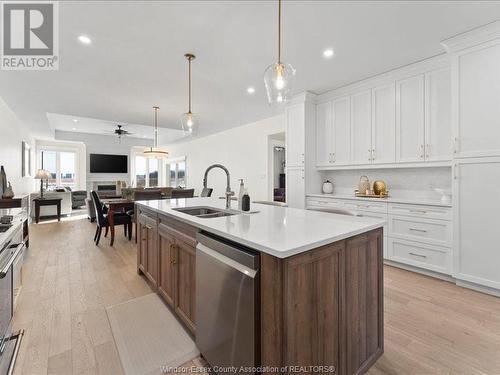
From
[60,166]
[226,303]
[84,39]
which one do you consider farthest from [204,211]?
[60,166]

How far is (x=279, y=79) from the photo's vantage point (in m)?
1.93

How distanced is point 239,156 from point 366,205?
3996 mm

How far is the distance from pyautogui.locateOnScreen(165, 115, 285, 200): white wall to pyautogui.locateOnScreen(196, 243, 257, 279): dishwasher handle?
4.45m

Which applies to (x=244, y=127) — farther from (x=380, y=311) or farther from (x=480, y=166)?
(x=380, y=311)

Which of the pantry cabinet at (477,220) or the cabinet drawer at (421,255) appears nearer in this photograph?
the pantry cabinet at (477,220)

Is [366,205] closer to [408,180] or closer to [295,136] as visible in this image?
[408,180]

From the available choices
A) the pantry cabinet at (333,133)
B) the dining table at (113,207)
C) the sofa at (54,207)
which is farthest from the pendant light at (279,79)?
the sofa at (54,207)

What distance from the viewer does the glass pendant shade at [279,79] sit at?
1.92m

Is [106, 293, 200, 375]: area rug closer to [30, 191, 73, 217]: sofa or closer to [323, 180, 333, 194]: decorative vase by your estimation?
[323, 180, 333, 194]: decorative vase

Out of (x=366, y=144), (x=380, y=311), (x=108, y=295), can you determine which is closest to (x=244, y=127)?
(x=366, y=144)

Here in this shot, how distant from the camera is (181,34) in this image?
7.99 ft

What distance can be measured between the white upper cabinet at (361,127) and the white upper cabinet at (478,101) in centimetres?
110

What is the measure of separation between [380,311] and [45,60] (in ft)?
14.2

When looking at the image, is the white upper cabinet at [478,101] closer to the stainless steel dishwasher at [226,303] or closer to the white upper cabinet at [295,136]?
the white upper cabinet at [295,136]
